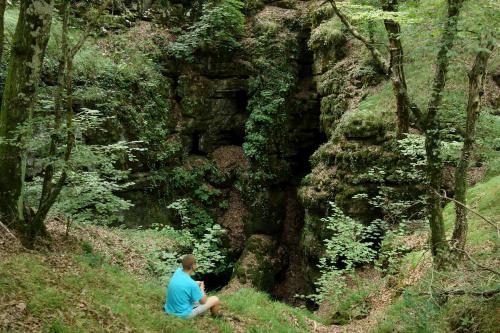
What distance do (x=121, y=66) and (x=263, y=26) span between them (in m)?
6.81

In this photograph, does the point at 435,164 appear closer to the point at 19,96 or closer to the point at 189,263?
the point at 189,263

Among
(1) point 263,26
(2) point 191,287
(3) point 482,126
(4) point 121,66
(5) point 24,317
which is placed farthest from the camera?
(1) point 263,26

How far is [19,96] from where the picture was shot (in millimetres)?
6398

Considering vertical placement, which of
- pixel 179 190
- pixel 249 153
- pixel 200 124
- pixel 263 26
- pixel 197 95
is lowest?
pixel 179 190

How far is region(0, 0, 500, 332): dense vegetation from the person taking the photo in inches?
238

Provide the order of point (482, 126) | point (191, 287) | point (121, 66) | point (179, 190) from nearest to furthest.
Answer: point (191, 287)
point (482, 126)
point (121, 66)
point (179, 190)

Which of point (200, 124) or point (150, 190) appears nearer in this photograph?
point (150, 190)

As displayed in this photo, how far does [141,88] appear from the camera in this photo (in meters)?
16.3

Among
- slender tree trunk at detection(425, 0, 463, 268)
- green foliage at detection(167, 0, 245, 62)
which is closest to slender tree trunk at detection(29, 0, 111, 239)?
slender tree trunk at detection(425, 0, 463, 268)

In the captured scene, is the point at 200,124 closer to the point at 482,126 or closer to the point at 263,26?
the point at 263,26

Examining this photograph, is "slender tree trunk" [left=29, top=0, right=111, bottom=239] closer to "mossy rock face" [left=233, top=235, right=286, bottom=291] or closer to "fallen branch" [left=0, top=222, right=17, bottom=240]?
"fallen branch" [left=0, top=222, right=17, bottom=240]

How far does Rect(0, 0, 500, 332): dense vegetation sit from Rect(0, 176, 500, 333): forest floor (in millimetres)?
38

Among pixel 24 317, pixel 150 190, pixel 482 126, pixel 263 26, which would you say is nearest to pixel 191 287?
pixel 24 317

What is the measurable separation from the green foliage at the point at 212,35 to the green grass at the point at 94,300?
39.4ft
